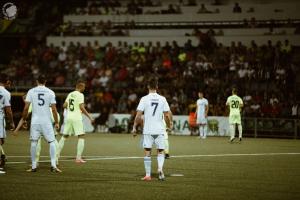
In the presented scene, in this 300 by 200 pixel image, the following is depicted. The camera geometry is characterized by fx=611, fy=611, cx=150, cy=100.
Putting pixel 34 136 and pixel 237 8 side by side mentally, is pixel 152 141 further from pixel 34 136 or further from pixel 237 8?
pixel 237 8

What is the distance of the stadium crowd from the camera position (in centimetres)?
3700

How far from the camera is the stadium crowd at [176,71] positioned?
1457 inches

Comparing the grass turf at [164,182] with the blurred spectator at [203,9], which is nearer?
the grass turf at [164,182]

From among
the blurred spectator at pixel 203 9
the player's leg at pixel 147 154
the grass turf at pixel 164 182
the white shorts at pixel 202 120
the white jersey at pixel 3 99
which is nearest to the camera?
the grass turf at pixel 164 182

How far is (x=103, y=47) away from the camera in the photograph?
44.5m

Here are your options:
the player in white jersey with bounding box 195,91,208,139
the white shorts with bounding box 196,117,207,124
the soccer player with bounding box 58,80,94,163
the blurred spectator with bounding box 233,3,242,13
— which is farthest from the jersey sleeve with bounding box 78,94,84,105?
the blurred spectator with bounding box 233,3,242,13

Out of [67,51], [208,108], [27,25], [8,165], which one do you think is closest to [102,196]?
[8,165]

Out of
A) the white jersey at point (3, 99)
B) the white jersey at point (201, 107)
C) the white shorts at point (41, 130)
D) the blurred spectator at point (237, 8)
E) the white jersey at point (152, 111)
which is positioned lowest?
the white shorts at point (41, 130)

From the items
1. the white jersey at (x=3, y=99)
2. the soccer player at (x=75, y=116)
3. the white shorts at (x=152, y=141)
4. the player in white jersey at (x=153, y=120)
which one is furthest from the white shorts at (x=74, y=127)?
the white shorts at (x=152, y=141)

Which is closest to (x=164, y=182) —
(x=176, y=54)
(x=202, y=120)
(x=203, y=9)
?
(x=202, y=120)

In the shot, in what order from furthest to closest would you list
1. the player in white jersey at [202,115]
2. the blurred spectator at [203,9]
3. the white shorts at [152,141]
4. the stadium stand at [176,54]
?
the blurred spectator at [203,9], the stadium stand at [176,54], the player in white jersey at [202,115], the white shorts at [152,141]

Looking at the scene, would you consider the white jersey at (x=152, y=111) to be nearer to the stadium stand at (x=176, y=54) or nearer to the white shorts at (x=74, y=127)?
the white shorts at (x=74, y=127)

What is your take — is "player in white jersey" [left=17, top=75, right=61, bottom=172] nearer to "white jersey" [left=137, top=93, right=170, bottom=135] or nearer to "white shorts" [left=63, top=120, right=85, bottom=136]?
"white jersey" [left=137, top=93, right=170, bottom=135]

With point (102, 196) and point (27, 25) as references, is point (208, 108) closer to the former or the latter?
point (27, 25)
